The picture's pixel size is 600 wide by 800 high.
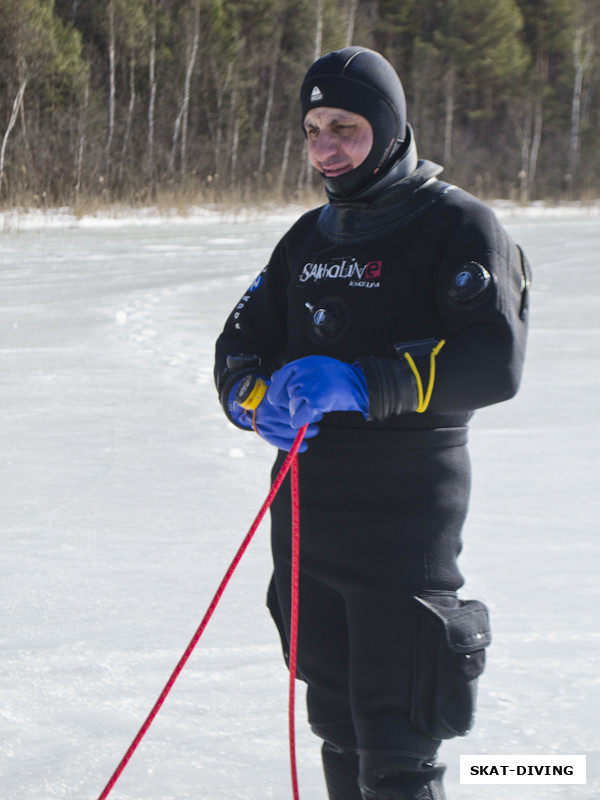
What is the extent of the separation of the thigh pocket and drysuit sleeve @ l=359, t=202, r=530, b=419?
0.30m

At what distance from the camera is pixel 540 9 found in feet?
142

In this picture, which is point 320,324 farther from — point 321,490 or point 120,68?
point 120,68

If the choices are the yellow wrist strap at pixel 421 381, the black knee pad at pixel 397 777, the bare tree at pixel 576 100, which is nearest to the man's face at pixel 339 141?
the yellow wrist strap at pixel 421 381

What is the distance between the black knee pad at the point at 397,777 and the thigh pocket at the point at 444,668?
0.06 m

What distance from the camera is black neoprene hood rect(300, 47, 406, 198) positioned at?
4.84 feet

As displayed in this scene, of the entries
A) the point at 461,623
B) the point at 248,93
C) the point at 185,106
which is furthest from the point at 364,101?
the point at 248,93

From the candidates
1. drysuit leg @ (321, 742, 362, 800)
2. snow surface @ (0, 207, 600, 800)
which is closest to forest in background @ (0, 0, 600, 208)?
snow surface @ (0, 207, 600, 800)

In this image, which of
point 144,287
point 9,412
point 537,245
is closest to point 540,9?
point 537,245

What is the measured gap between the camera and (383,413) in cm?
130

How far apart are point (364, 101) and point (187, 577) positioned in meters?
1.52

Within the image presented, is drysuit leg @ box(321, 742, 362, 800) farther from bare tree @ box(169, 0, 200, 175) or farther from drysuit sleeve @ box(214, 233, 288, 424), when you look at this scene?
bare tree @ box(169, 0, 200, 175)

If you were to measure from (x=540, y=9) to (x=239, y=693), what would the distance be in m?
46.7

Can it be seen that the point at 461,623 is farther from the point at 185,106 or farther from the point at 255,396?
the point at 185,106

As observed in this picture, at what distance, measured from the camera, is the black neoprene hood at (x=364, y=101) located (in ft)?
4.84
